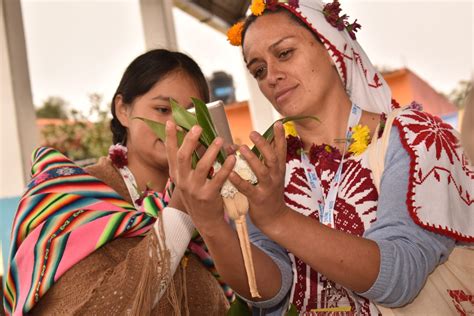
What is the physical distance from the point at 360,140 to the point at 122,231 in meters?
0.98

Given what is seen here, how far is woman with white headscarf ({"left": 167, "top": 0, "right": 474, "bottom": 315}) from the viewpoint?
1385mm

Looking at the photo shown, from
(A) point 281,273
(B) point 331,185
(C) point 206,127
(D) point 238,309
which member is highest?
(C) point 206,127

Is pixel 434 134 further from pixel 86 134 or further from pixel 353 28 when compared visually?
pixel 86 134

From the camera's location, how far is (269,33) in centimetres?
194

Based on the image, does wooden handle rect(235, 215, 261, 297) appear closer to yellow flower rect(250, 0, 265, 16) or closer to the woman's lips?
the woman's lips

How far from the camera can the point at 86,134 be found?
23.6 feet

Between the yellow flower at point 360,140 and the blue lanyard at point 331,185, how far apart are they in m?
0.02

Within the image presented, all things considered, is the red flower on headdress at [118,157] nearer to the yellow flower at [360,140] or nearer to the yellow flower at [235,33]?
the yellow flower at [235,33]

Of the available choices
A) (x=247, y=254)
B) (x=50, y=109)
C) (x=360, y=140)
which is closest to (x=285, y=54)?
(x=360, y=140)

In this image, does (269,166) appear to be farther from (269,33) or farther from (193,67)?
(193,67)

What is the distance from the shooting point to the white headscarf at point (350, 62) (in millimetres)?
1933

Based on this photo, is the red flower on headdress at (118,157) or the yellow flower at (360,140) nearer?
the yellow flower at (360,140)

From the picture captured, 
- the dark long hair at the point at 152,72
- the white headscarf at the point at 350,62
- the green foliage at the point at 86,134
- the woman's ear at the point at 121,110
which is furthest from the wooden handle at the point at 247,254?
the green foliage at the point at 86,134

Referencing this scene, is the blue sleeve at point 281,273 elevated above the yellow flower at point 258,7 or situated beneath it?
situated beneath
